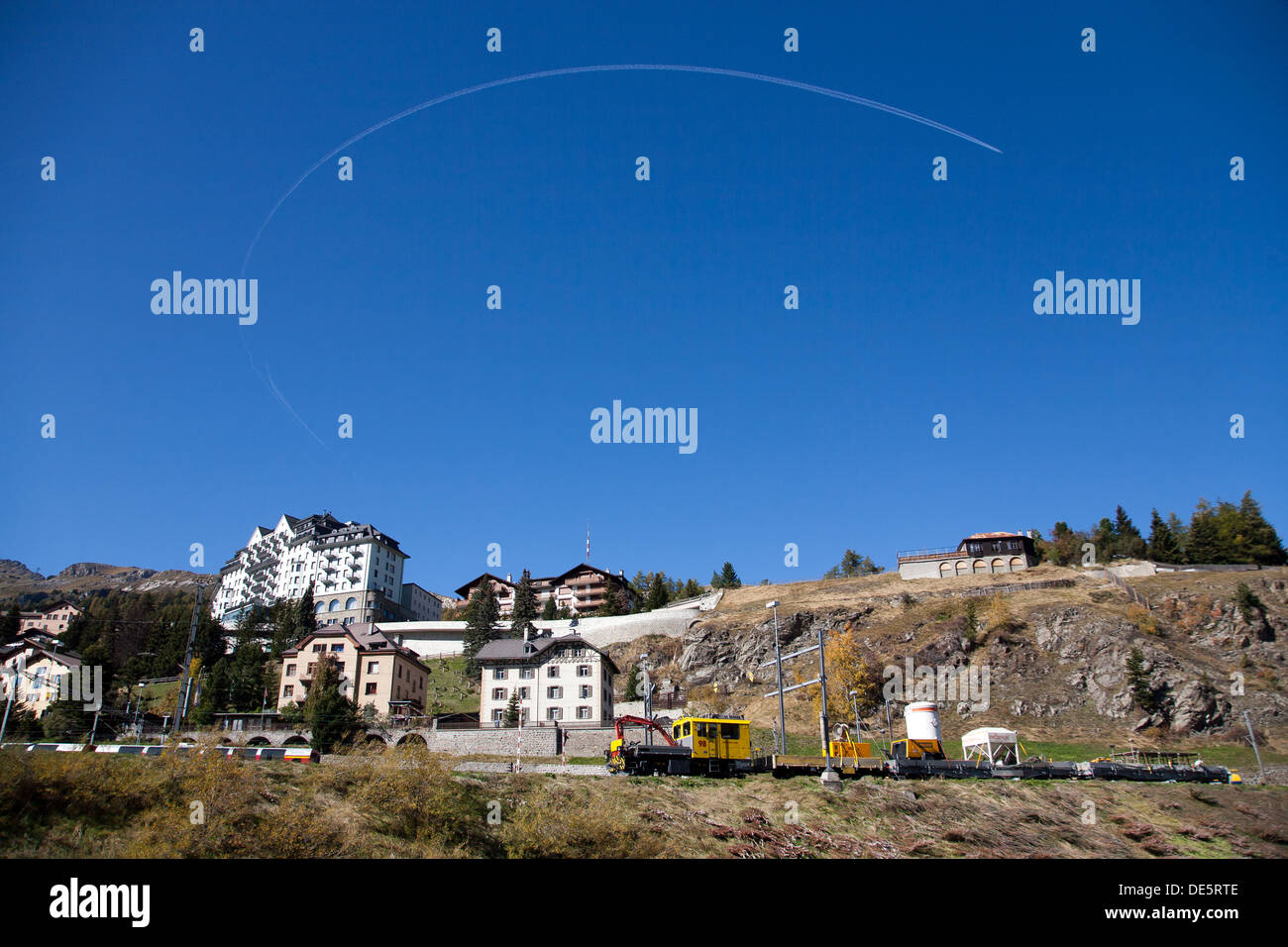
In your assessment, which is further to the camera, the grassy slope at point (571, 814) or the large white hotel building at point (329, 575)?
the large white hotel building at point (329, 575)

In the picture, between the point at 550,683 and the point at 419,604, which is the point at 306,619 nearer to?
the point at 419,604

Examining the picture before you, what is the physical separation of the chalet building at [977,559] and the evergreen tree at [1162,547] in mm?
14871

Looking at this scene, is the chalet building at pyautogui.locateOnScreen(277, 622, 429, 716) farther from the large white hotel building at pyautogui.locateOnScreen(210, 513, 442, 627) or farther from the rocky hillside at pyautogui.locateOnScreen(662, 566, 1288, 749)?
the large white hotel building at pyautogui.locateOnScreen(210, 513, 442, 627)

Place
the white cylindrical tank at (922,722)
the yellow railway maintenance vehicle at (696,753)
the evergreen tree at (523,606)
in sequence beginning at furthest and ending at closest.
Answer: the evergreen tree at (523,606), the white cylindrical tank at (922,722), the yellow railway maintenance vehicle at (696,753)

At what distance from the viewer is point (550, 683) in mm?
59594

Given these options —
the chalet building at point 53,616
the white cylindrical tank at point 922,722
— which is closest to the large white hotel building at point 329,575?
the chalet building at point 53,616

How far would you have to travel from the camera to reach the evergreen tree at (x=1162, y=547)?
92.1 metres

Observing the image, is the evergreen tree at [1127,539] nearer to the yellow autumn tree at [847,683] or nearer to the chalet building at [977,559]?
the chalet building at [977,559]

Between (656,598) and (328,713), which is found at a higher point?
(656,598)

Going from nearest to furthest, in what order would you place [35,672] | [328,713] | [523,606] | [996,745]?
[996,745] → [328,713] → [35,672] → [523,606]

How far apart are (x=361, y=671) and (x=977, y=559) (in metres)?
80.5

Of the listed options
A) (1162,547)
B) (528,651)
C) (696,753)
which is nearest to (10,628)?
(528,651)
